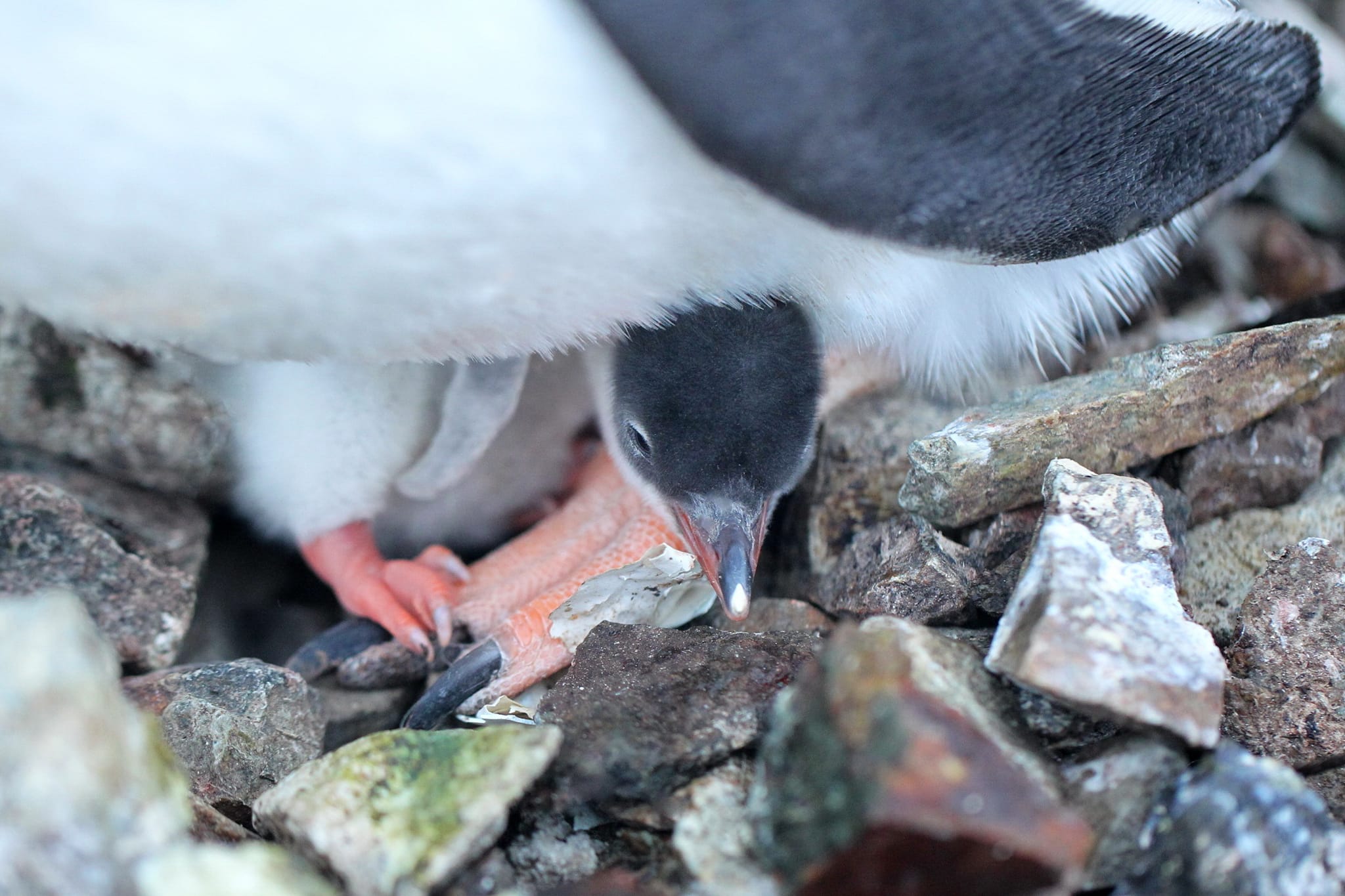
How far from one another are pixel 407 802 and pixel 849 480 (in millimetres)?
852

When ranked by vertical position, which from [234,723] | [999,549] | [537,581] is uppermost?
[234,723]

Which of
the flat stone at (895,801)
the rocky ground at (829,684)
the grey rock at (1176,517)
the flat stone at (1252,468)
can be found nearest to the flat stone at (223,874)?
the rocky ground at (829,684)

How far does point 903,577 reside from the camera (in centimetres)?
135

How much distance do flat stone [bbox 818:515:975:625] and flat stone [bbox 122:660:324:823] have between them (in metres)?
0.66

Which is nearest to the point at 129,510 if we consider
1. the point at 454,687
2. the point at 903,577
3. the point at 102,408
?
the point at 102,408

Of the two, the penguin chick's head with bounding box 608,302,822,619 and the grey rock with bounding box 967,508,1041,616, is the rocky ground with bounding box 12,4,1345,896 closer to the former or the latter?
the grey rock with bounding box 967,508,1041,616

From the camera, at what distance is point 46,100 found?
986 millimetres

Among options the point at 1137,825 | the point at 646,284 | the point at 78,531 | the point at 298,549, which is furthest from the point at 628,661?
the point at 298,549

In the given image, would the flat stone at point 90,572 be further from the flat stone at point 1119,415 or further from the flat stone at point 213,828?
the flat stone at point 1119,415

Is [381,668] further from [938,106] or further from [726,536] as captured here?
[938,106]

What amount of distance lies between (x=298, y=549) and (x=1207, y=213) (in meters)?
1.80

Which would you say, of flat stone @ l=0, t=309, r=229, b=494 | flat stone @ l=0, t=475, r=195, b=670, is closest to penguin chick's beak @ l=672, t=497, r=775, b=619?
flat stone @ l=0, t=475, r=195, b=670

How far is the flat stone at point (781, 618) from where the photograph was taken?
1.45 metres

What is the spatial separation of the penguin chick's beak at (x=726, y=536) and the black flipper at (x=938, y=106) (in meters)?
0.45
